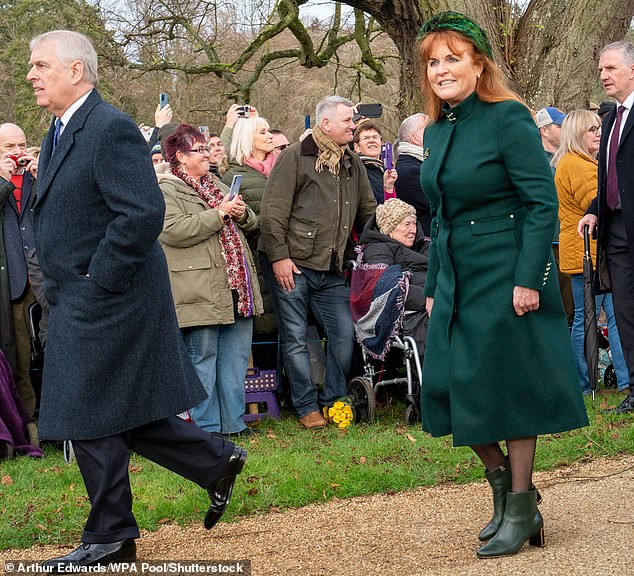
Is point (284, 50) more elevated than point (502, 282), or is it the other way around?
point (284, 50)

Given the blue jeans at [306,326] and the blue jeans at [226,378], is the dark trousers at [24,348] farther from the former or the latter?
the blue jeans at [306,326]

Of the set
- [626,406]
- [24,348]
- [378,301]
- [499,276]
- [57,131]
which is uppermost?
[57,131]

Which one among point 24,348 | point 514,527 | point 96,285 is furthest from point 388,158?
point 514,527

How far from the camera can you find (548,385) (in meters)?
4.29

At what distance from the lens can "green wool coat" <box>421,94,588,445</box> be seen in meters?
4.21

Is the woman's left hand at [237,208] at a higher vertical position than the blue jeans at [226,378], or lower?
higher

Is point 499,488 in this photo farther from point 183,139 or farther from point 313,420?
point 183,139

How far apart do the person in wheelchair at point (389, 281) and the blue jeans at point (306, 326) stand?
5.5 inches

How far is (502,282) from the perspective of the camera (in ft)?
14.1

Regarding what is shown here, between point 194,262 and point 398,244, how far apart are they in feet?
5.44

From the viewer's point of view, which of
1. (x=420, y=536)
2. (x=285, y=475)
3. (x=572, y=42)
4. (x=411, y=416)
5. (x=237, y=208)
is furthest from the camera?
(x=572, y=42)

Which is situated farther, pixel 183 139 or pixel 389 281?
pixel 389 281

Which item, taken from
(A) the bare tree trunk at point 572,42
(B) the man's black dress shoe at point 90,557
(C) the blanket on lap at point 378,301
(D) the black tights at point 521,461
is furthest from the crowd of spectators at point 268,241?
(D) the black tights at point 521,461

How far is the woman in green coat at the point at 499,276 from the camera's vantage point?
13.9 ft
